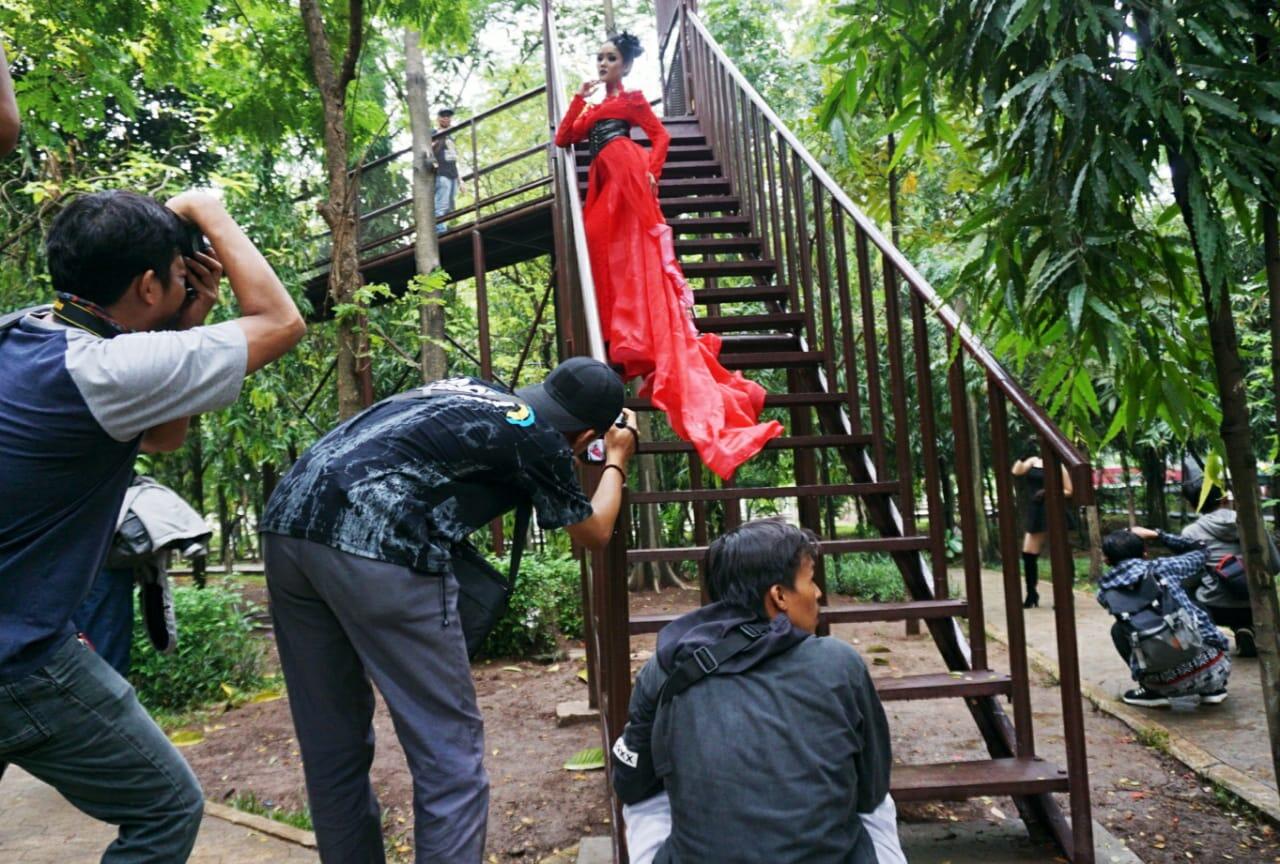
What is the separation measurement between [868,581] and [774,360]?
6.56 meters

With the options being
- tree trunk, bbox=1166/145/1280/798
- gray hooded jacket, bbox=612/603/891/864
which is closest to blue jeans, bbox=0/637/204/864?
gray hooded jacket, bbox=612/603/891/864

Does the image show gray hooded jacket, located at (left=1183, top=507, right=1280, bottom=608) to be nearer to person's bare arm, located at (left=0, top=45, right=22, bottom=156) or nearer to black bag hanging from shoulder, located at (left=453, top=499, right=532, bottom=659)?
black bag hanging from shoulder, located at (left=453, top=499, right=532, bottom=659)

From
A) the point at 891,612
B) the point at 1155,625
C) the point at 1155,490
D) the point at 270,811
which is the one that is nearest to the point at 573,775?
the point at 270,811

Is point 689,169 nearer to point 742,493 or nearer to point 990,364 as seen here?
point 742,493

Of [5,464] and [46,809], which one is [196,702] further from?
[5,464]

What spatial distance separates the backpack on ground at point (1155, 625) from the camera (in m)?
4.96

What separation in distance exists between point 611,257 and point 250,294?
3.60 m

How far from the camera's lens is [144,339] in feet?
5.33

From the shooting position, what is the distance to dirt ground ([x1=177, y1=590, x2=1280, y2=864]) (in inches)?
139

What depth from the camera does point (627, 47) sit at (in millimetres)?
6352

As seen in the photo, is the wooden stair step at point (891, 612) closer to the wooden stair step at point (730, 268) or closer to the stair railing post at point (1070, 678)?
the stair railing post at point (1070, 678)

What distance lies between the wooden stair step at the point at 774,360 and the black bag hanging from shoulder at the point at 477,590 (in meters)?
2.51

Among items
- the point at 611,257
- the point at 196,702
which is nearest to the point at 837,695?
the point at 611,257

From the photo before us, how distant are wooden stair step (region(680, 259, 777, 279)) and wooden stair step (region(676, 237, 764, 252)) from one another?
0.47 feet
